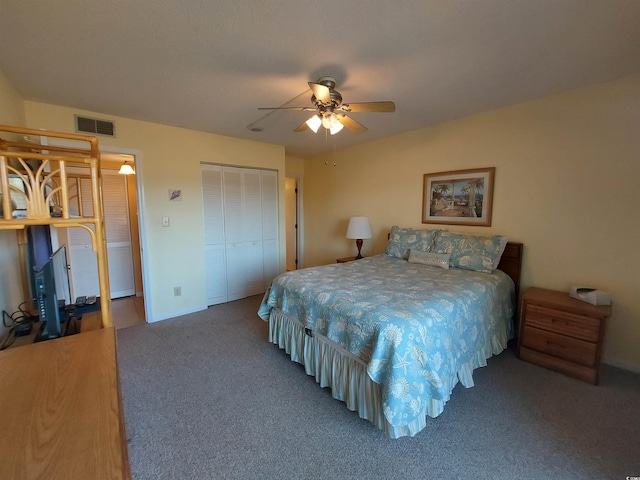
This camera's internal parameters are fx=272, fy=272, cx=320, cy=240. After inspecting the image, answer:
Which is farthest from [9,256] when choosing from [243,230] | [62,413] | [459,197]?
[459,197]

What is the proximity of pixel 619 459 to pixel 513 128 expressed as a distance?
8.78ft

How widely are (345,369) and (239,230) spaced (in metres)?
2.83

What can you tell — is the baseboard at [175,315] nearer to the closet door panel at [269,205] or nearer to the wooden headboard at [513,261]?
the closet door panel at [269,205]

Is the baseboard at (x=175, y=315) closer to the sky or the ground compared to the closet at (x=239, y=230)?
closer to the ground

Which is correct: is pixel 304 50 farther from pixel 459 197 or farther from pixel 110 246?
pixel 110 246

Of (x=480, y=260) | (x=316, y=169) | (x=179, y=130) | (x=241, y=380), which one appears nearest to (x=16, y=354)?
(x=241, y=380)

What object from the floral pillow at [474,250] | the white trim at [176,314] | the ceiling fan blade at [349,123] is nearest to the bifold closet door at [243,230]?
the white trim at [176,314]

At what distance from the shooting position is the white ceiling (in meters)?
1.45

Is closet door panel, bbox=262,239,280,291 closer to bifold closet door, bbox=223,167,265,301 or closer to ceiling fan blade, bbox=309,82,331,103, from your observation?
bifold closet door, bbox=223,167,265,301

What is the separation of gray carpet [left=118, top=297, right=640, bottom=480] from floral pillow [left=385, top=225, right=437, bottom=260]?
4.43ft

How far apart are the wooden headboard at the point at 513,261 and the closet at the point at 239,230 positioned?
10.5 feet

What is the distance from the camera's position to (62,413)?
84 centimetres

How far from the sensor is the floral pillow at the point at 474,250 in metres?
2.70

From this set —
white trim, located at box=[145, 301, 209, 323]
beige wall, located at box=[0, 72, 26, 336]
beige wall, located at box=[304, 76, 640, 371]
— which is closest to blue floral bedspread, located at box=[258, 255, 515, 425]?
Answer: beige wall, located at box=[304, 76, 640, 371]
